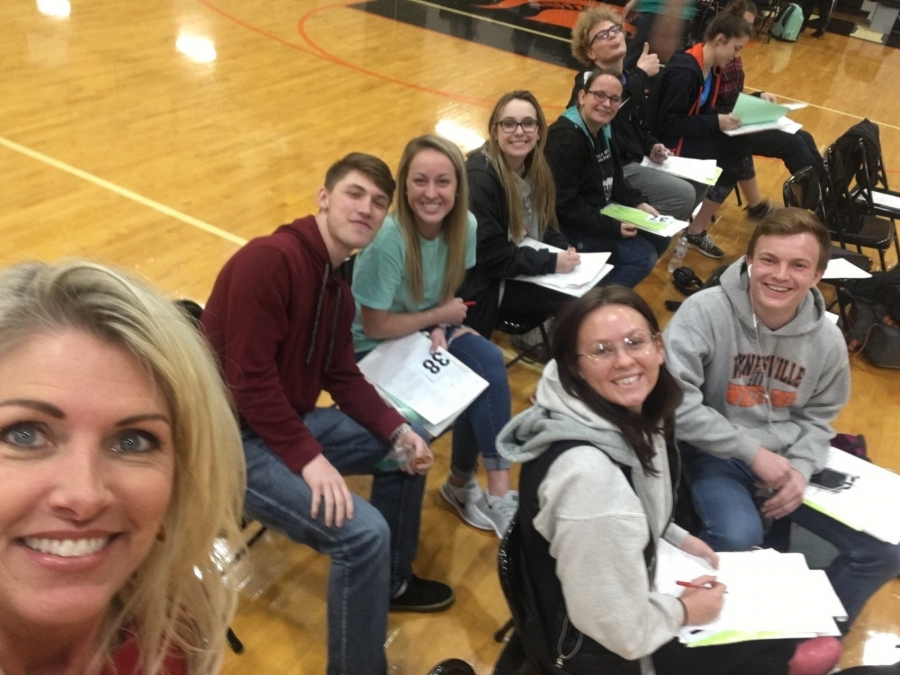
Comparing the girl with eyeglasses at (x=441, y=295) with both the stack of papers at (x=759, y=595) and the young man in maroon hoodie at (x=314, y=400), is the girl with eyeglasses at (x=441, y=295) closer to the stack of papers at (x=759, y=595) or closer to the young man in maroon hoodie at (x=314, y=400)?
the young man in maroon hoodie at (x=314, y=400)

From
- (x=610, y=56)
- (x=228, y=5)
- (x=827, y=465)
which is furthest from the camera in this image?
(x=228, y=5)

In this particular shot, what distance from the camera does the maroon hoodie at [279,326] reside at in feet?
5.82

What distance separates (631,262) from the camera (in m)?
3.49

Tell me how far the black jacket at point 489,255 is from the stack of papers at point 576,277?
35 mm

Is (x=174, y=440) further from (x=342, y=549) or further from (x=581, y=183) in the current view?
(x=581, y=183)

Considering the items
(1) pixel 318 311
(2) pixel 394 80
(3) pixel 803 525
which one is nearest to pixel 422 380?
(1) pixel 318 311

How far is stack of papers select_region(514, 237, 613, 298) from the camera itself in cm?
283

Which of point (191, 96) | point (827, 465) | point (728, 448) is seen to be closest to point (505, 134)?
point (728, 448)

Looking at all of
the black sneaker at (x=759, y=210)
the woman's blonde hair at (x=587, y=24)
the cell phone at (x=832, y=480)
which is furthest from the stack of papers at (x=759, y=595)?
the black sneaker at (x=759, y=210)

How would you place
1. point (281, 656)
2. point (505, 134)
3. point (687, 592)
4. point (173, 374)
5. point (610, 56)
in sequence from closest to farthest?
point (173, 374)
point (687, 592)
point (281, 656)
point (505, 134)
point (610, 56)

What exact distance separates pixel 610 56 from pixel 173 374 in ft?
11.9

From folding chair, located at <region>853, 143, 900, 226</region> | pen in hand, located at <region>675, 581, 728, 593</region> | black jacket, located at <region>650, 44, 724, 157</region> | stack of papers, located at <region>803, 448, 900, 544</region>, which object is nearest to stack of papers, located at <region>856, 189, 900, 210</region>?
folding chair, located at <region>853, 143, 900, 226</region>

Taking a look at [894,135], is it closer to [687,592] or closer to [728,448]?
[728,448]

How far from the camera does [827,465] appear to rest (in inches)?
86.7
